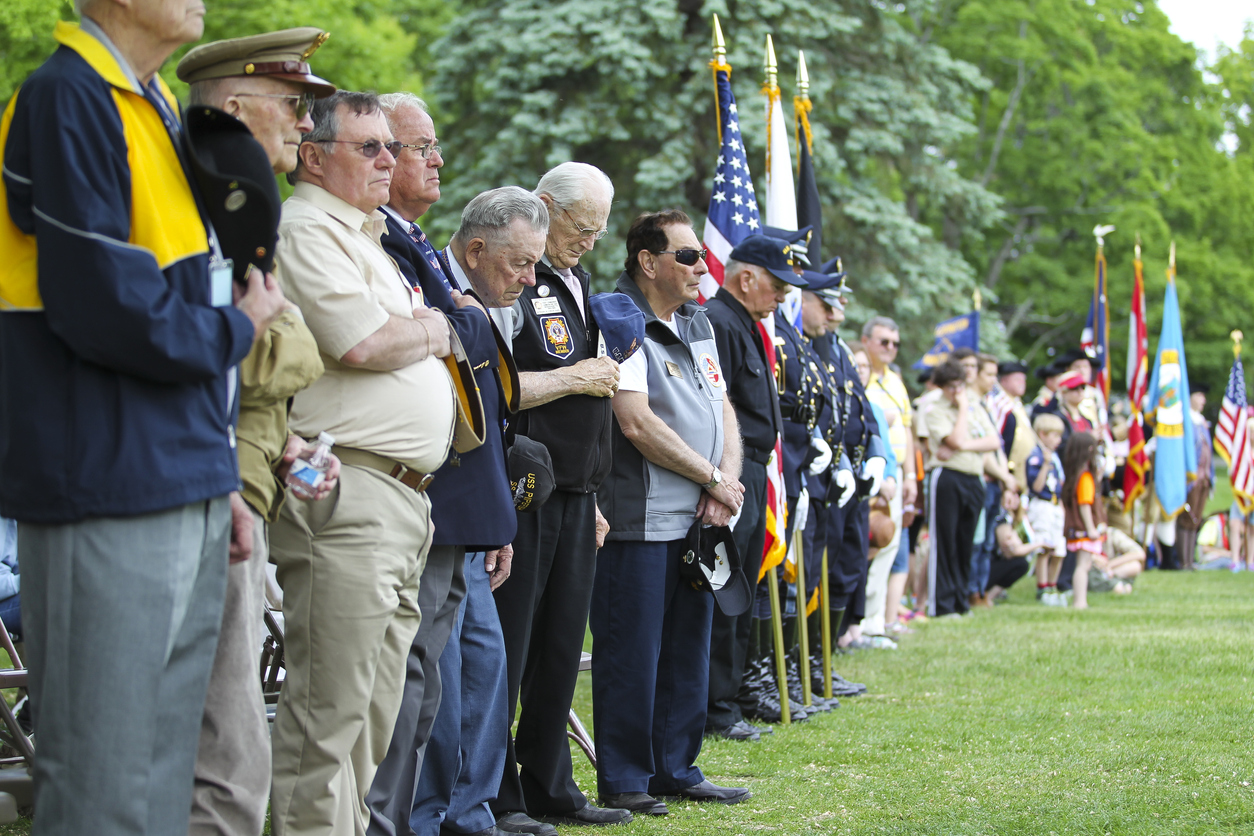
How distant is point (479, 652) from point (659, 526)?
3.77 feet

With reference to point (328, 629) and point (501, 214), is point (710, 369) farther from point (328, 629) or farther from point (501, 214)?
point (328, 629)

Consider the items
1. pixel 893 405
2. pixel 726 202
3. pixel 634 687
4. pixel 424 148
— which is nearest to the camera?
pixel 424 148

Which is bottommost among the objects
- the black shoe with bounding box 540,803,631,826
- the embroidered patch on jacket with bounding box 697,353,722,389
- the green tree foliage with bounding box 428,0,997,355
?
the black shoe with bounding box 540,803,631,826

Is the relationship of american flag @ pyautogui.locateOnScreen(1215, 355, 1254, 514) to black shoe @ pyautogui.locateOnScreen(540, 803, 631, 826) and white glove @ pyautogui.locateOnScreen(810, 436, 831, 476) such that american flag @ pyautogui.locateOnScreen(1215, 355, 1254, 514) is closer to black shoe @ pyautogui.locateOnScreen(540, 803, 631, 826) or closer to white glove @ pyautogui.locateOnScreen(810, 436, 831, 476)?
white glove @ pyautogui.locateOnScreen(810, 436, 831, 476)

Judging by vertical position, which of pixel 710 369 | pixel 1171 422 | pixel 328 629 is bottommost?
pixel 328 629

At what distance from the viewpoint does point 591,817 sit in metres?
4.96

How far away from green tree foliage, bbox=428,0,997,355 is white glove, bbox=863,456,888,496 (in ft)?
30.8

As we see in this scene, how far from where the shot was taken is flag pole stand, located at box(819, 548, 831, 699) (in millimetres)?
8000

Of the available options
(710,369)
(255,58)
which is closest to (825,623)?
(710,369)

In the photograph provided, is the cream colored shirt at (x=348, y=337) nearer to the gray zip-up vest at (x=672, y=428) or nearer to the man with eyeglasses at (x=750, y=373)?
the gray zip-up vest at (x=672, y=428)

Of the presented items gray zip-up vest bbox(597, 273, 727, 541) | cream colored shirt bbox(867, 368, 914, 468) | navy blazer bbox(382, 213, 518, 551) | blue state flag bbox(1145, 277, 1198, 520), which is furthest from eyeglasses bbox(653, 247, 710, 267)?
blue state flag bbox(1145, 277, 1198, 520)

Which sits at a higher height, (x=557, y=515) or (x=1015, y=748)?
(x=557, y=515)

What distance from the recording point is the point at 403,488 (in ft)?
11.5

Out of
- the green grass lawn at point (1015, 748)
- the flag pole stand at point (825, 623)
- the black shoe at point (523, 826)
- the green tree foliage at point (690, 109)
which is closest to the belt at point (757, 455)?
the green grass lawn at point (1015, 748)
